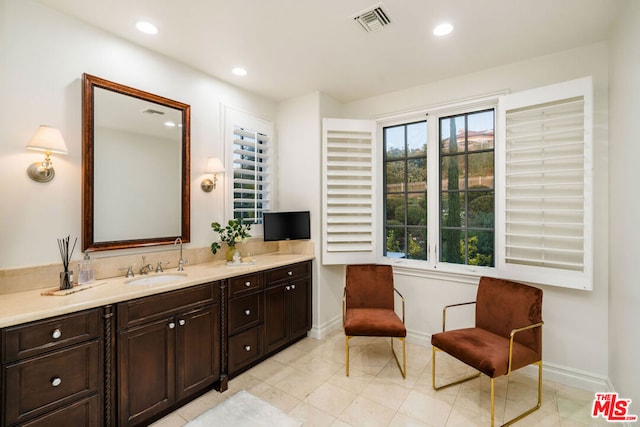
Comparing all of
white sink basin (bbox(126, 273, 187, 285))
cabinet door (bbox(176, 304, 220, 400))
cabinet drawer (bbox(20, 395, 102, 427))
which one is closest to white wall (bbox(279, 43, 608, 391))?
cabinet door (bbox(176, 304, 220, 400))

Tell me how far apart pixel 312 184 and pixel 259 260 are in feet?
3.53

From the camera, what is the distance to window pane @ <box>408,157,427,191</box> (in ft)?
11.0

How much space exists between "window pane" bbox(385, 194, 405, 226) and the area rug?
2.32 m

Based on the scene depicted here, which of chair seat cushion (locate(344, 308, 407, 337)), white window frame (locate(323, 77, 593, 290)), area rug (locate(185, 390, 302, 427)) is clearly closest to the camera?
area rug (locate(185, 390, 302, 427))

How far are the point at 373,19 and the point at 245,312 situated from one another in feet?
8.50

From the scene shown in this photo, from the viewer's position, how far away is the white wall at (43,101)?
6.12 ft

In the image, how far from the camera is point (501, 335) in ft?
7.94

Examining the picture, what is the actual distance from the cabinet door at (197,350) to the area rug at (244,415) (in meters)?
0.23

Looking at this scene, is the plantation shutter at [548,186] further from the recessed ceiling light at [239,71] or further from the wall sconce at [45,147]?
the wall sconce at [45,147]

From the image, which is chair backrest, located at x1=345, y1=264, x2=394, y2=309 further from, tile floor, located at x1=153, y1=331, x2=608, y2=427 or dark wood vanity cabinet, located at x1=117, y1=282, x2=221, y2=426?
dark wood vanity cabinet, located at x1=117, y1=282, x2=221, y2=426

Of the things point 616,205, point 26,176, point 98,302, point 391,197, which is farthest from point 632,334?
point 26,176

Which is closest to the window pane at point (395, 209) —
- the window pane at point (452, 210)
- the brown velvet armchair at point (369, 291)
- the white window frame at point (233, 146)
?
the window pane at point (452, 210)

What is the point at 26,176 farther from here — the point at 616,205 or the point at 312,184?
the point at 616,205

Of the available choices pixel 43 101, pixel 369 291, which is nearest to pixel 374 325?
pixel 369 291
